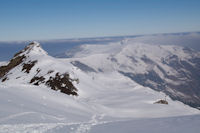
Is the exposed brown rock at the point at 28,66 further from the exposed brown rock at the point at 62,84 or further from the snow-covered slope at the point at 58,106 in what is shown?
the exposed brown rock at the point at 62,84

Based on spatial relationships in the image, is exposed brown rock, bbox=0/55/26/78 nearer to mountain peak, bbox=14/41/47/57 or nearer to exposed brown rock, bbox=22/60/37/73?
mountain peak, bbox=14/41/47/57

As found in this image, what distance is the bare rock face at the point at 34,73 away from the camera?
136ft

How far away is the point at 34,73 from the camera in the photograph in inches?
1865

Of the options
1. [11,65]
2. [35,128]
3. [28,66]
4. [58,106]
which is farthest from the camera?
[11,65]

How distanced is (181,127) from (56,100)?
15.9 m

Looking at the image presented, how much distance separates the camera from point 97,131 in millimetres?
11273

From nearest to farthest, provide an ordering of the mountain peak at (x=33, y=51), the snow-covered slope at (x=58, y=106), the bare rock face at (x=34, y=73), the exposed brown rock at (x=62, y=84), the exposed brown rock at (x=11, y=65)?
the snow-covered slope at (x=58, y=106) → the exposed brown rock at (x=62, y=84) → the bare rock face at (x=34, y=73) → the exposed brown rock at (x=11, y=65) → the mountain peak at (x=33, y=51)

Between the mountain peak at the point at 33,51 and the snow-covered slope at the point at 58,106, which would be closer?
the snow-covered slope at the point at 58,106

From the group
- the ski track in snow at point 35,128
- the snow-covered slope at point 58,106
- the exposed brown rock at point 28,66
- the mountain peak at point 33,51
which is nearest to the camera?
the ski track in snow at point 35,128

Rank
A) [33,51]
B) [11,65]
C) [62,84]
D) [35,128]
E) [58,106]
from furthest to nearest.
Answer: [33,51], [11,65], [62,84], [58,106], [35,128]

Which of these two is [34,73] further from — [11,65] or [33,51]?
[33,51]

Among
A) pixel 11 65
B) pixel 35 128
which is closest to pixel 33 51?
pixel 11 65

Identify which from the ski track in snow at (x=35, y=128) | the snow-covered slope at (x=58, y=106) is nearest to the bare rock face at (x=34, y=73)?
the snow-covered slope at (x=58, y=106)

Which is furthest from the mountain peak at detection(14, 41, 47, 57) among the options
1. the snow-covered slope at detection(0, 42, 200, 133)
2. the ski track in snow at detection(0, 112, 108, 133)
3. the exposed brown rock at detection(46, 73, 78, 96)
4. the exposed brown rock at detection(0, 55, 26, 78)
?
the ski track in snow at detection(0, 112, 108, 133)
